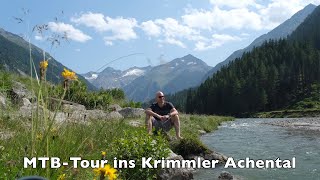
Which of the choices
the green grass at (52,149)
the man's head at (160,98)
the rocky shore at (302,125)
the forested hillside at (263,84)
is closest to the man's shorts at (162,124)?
the man's head at (160,98)

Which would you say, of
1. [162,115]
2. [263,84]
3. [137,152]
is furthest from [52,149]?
[263,84]

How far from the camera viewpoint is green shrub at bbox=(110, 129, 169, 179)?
6883 millimetres

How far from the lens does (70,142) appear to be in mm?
4660

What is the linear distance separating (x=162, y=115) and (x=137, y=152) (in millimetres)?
5451

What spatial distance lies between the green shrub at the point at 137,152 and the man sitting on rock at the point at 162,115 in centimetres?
420

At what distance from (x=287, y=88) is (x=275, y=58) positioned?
68.7 feet

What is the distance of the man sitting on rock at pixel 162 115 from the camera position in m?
12.1

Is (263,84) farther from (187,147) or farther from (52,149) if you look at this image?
(52,149)

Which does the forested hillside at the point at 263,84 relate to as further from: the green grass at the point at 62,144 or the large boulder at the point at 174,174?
the green grass at the point at 62,144

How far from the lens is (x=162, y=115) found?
12.6 meters

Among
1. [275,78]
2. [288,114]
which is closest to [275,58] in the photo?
[275,78]

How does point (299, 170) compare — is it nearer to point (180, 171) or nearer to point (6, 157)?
point (180, 171)

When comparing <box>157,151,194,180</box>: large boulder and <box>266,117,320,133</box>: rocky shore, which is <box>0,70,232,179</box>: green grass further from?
<box>266,117,320,133</box>: rocky shore

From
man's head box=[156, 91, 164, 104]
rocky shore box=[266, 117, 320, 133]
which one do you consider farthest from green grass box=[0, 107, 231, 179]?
rocky shore box=[266, 117, 320, 133]
